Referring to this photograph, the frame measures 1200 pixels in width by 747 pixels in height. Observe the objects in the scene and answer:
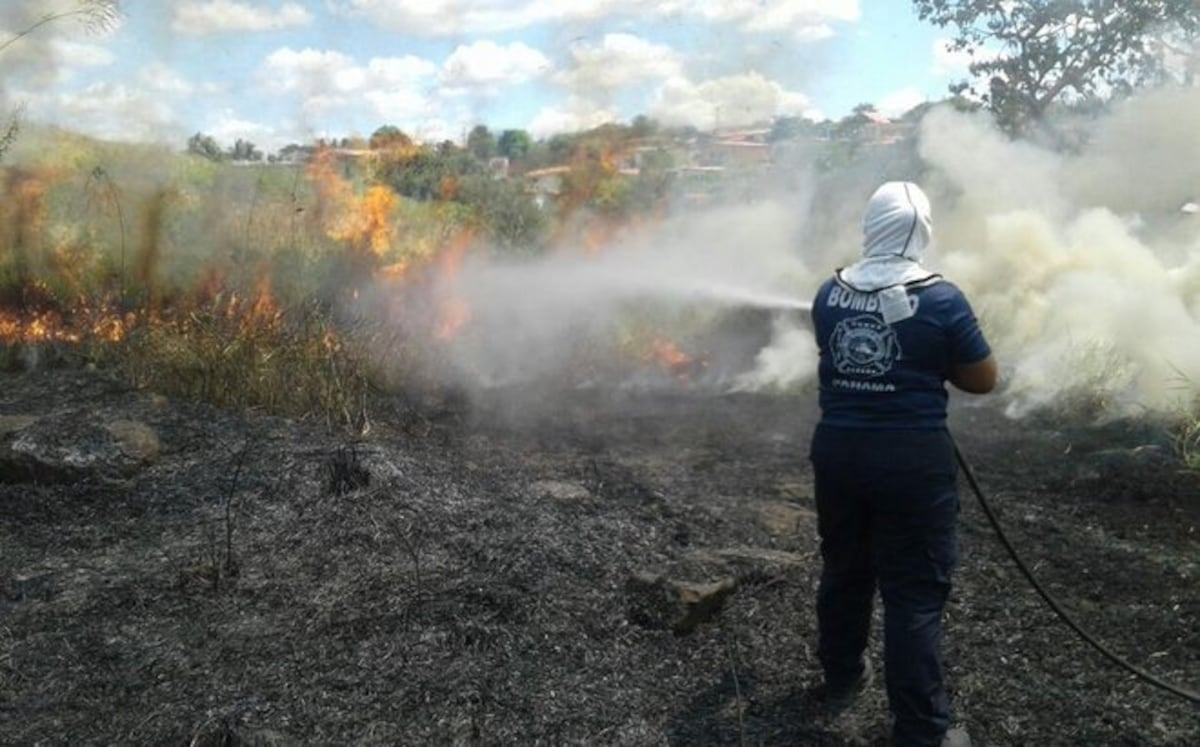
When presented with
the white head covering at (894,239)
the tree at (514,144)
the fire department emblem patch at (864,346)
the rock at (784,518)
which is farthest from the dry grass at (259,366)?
the tree at (514,144)

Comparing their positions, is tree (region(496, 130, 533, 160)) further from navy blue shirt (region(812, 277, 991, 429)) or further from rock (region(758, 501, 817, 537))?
navy blue shirt (region(812, 277, 991, 429))

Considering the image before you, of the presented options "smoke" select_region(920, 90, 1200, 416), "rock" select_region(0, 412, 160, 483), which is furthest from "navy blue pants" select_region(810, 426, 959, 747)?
"smoke" select_region(920, 90, 1200, 416)

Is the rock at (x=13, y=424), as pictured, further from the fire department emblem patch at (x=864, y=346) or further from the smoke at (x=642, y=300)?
the fire department emblem patch at (x=864, y=346)

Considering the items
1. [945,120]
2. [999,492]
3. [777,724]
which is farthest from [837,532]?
[945,120]

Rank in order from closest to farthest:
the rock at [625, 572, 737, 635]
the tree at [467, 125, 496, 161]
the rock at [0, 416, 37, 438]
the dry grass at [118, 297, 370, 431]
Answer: the rock at [625, 572, 737, 635] < the rock at [0, 416, 37, 438] < the dry grass at [118, 297, 370, 431] < the tree at [467, 125, 496, 161]

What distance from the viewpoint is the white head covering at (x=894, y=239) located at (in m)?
3.30

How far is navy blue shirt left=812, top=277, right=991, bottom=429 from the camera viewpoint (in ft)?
10.5

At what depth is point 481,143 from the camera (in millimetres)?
13039

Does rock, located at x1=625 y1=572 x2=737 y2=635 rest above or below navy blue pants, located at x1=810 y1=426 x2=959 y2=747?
below

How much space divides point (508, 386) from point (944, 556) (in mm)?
7487

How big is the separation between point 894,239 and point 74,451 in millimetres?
5272

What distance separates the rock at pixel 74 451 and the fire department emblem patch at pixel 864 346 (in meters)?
4.82

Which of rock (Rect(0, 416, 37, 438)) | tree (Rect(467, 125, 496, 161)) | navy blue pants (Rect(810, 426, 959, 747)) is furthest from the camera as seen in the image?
tree (Rect(467, 125, 496, 161))

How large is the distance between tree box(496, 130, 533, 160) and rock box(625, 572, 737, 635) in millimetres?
9857
